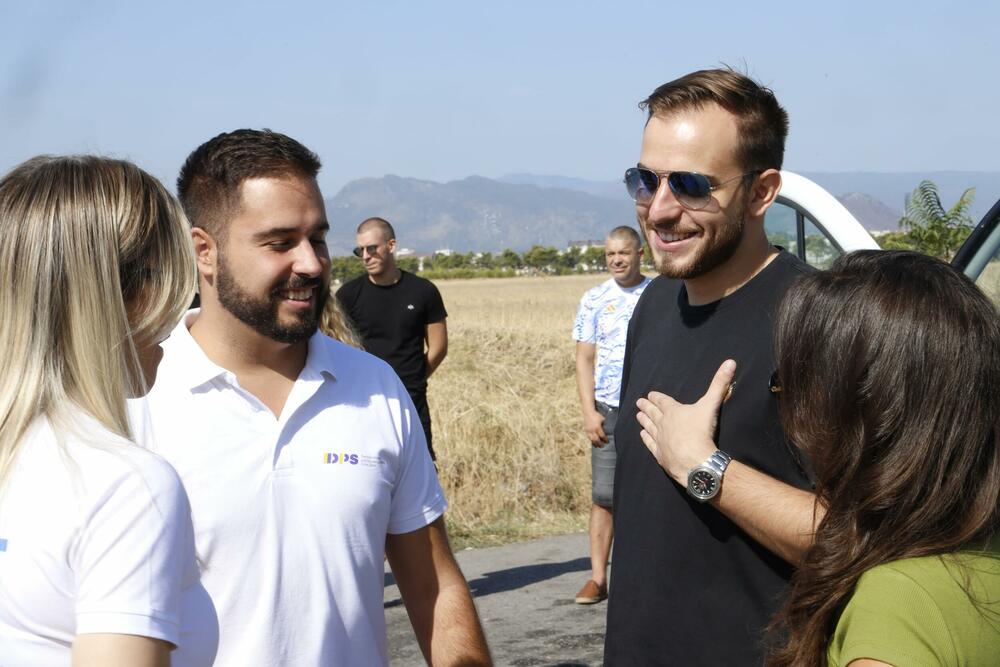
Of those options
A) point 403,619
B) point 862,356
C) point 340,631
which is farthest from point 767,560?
point 403,619

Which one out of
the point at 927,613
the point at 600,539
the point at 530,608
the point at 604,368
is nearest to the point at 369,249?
the point at 604,368

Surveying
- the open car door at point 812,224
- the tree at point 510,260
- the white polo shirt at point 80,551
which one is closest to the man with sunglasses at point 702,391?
the open car door at point 812,224

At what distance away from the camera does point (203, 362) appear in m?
2.64

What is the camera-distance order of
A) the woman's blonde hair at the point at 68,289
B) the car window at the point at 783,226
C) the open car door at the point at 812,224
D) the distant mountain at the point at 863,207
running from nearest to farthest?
the woman's blonde hair at the point at 68,289 → the open car door at the point at 812,224 → the car window at the point at 783,226 → the distant mountain at the point at 863,207

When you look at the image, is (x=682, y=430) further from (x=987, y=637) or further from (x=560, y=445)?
(x=560, y=445)

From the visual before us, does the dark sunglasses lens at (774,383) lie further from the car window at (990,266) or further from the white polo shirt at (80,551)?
the car window at (990,266)

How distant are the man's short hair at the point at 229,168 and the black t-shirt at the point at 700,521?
3.52ft

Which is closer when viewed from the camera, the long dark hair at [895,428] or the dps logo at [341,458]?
the long dark hair at [895,428]

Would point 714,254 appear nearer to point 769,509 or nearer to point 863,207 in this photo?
point 769,509

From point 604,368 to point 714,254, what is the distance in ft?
14.1

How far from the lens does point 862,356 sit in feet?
5.83

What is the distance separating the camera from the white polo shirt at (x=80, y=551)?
1493mm

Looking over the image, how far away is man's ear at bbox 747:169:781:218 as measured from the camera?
9.23 ft

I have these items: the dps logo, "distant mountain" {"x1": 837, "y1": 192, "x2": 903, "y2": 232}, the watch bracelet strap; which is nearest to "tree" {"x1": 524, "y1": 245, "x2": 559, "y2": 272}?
"distant mountain" {"x1": 837, "y1": 192, "x2": 903, "y2": 232}
